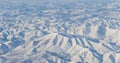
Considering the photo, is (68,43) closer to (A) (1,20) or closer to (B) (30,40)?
(B) (30,40)

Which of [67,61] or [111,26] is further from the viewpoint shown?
[111,26]

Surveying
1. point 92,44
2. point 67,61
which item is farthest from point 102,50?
point 67,61

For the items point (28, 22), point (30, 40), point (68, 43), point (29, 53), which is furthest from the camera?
point (28, 22)

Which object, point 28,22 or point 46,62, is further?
point 28,22

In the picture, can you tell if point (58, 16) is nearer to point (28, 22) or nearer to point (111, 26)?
point (28, 22)

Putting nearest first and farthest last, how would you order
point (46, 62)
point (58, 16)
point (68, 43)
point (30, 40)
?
point (46, 62), point (68, 43), point (30, 40), point (58, 16)

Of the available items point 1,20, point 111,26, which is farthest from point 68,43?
point 1,20
